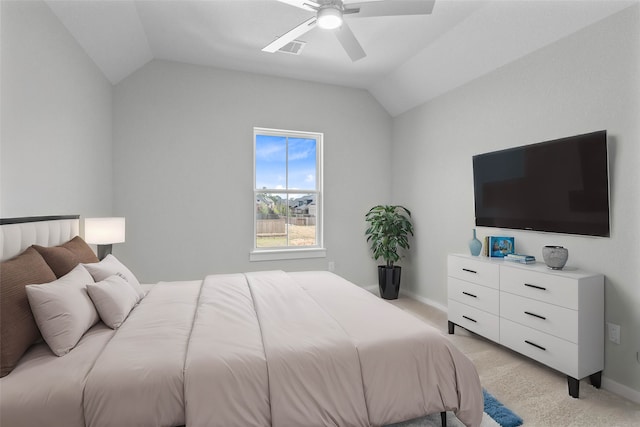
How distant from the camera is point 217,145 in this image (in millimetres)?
3857

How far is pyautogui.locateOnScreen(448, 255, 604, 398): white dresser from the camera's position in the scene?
6.93ft

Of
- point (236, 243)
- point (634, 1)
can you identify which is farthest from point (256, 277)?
point (634, 1)

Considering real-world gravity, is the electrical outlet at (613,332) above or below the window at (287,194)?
below

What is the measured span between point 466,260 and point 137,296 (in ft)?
9.04

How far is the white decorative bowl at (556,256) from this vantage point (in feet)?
7.63

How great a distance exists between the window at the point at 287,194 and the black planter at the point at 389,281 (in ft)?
2.82

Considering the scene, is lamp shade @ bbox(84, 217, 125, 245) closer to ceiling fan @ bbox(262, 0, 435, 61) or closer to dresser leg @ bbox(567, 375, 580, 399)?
ceiling fan @ bbox(262, 0, 435, 61)

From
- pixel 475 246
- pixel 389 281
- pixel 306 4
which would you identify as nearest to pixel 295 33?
pixel 306 4

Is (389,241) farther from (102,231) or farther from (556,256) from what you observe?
(102,231)

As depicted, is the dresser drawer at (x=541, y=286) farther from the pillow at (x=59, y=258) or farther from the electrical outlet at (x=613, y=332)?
the pillow at (x=59, y=258)

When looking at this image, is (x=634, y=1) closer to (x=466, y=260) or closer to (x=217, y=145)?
(x=466, y=260)

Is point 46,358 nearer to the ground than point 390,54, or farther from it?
nearer to the ground

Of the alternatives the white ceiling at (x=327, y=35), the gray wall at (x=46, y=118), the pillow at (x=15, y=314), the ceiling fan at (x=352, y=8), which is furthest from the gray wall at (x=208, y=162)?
the pillow at (x=15, y=314)

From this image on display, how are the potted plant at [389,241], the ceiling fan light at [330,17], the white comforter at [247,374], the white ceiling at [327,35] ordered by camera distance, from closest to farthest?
the white comforter at [247,374] < the ceiling fan light at [330,17] < the white ceiling at [327,35] < the potted plant at [389,241]
